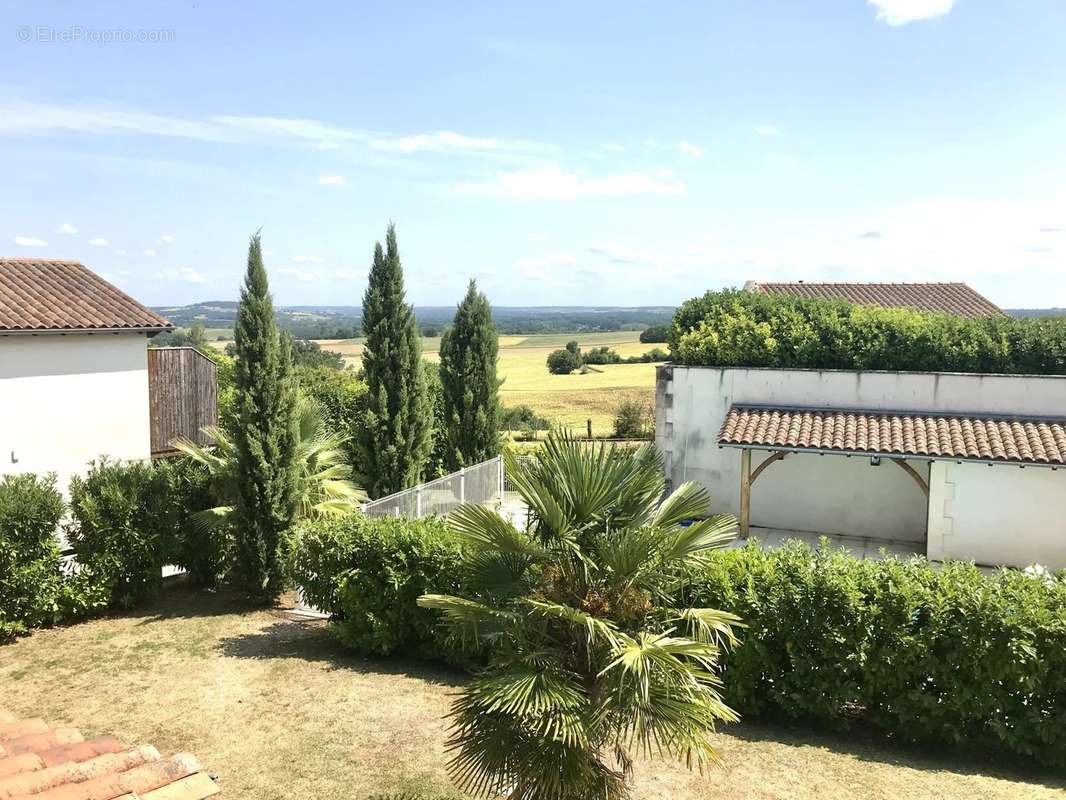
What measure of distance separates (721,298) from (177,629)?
14.2 metres

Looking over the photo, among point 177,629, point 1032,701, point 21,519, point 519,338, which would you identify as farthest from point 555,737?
point 519,338

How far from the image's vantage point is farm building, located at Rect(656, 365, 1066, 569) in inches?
608

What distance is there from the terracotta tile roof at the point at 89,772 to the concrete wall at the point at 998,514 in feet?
48.8

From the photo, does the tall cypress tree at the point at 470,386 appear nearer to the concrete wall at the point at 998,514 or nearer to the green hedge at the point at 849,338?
the green hedge at the point at 849,338

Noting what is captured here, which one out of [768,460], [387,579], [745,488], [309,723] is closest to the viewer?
[309,723]

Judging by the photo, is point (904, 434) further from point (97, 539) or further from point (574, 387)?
point (574, 387)

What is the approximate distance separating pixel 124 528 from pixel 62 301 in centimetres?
846

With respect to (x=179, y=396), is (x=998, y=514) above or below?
below

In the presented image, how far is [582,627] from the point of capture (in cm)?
570

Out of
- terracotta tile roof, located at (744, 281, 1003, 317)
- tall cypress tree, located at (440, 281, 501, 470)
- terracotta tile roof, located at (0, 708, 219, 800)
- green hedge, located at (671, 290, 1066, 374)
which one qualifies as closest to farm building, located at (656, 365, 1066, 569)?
green hedge, located at (671, 290, 1066, 374)

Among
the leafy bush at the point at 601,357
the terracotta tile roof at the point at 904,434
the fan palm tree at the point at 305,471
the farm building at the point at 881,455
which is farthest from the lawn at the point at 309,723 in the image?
the leafy bush at the point at 601,357

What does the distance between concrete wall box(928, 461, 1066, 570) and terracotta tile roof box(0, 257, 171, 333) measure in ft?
59.1

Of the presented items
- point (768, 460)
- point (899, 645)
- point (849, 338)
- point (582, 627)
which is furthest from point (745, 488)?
point (582, 627)

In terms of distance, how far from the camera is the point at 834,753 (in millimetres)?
7715
